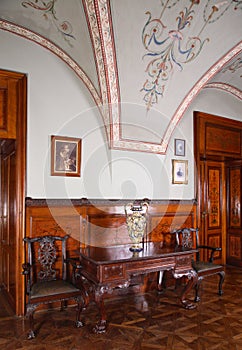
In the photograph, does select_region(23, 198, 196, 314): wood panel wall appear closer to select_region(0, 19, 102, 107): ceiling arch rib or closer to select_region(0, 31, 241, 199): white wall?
select_region(0, 31, 241, 199): white wall

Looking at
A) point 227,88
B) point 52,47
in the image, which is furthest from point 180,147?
point 52,47

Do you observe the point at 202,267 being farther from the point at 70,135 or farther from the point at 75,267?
the point at 70,135

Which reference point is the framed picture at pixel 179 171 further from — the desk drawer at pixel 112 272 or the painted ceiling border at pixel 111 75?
the desk drawer at pixel 112 272

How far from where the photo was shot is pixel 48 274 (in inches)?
132

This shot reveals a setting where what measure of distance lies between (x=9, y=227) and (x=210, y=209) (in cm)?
368

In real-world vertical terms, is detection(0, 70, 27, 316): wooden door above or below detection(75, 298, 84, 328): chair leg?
above

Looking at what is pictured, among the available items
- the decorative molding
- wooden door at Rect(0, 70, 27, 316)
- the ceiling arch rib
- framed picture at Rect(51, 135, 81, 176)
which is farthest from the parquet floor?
the decorative molding

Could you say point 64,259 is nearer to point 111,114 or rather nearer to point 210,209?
point 111,114

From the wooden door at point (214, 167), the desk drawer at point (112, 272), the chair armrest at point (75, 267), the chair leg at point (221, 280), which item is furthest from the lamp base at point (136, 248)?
the wooden door at point (214, 167)

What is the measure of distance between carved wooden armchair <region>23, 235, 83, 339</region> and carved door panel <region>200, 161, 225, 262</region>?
2.88 metres

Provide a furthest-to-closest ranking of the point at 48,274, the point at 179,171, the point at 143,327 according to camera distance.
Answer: the point at 179,171, the point at 48,274, the point at 143,327

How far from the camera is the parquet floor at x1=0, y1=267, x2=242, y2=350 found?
2.70 meters

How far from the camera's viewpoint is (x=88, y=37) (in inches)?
124

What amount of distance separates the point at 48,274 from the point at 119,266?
3.09ft
